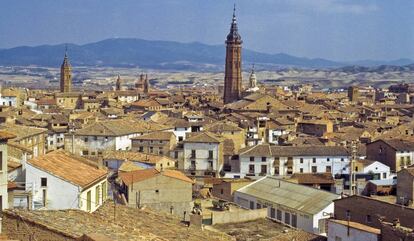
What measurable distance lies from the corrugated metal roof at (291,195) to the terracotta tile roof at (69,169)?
42.4ft

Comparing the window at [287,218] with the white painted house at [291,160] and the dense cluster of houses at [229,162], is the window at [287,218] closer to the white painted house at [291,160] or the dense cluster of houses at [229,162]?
the dense cluster of houses at [229,162]

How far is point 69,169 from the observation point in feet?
61.8

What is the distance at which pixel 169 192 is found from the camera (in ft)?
103

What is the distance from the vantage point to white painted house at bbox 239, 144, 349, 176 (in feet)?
162

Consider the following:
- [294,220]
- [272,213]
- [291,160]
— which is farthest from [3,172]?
[291,160]

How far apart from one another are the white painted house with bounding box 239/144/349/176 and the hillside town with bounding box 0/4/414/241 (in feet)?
0.21

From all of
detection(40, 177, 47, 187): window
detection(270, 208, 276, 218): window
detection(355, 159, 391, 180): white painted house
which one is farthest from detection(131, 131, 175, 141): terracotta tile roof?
detection(40, 177, 47, 187): window

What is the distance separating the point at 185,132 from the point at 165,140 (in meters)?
7.96

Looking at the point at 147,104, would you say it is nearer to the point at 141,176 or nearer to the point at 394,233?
the point at 141,176

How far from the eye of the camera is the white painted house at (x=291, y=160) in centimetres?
4941

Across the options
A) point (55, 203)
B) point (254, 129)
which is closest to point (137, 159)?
point (254, 129)

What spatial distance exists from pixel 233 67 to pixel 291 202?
75075 mm

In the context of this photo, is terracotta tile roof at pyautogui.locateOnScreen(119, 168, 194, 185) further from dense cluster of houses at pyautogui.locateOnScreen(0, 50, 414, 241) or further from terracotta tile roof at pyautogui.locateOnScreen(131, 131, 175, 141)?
terracotta tile roof at pyautogui.locateOnScreen(131, 131, 175, 141)

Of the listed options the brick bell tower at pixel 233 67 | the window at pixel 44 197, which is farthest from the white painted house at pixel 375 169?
the brick bell tower at pixel 233 67
